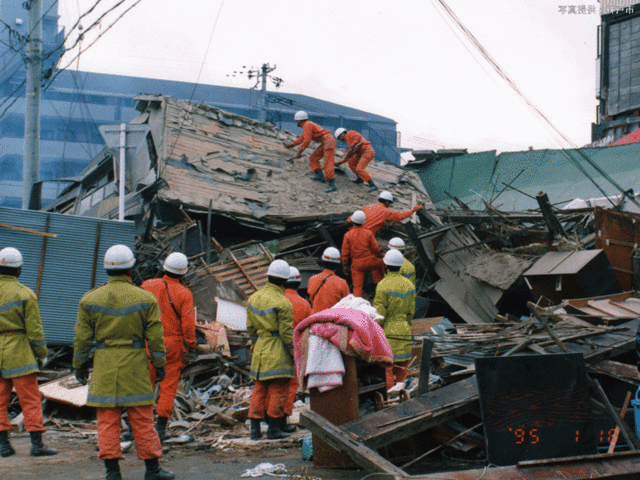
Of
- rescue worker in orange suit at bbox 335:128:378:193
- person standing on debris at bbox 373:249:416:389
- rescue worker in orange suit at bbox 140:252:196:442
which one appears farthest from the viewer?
rescue worker in orange suit at bbox 335:128:378:193

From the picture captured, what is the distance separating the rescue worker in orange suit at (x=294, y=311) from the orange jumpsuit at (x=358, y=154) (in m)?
6.45

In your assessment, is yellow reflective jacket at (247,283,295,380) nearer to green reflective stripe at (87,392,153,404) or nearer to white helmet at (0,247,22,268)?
green reflective stripe at (87,392,153,404)

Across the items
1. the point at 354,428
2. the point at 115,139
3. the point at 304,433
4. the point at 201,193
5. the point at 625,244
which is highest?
the point at 115,139

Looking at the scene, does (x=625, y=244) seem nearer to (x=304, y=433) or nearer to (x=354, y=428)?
(x=304, y=433)

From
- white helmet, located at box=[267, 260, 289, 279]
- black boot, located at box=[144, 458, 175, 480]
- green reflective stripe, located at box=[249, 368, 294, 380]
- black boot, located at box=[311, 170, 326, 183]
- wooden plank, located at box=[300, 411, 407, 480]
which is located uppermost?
black boot, located at box=[311, 170, 326, 183]

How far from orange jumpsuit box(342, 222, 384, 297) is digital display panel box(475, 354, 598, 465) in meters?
5.69

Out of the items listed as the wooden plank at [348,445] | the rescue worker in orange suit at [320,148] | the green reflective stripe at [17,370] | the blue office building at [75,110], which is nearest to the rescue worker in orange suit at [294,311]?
the wooden plank at [348,445]

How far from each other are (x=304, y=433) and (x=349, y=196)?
8347 millimetres

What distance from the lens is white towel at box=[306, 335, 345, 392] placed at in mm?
4984

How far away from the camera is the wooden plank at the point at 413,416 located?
4.54 m

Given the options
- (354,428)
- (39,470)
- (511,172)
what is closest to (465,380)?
(354,428)

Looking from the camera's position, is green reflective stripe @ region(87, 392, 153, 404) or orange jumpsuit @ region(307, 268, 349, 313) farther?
orange jumpsuit @ region(307, 268, 349, 313)

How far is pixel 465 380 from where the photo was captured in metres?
5.32

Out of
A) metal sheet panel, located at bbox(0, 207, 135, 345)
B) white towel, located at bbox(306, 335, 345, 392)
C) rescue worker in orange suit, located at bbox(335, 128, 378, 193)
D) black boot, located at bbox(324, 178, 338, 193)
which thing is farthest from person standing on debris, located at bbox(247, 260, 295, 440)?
rescue worker in orange suit, located at bbox(335, 128, 378, 193)
